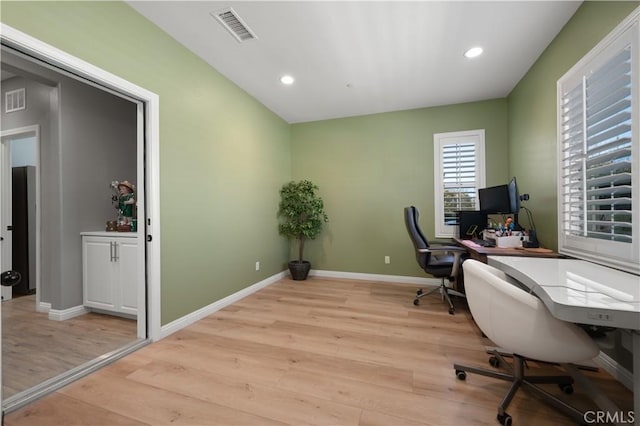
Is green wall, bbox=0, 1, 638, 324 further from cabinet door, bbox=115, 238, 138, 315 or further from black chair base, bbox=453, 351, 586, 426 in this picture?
black chair base, bbox=453, 351, 586, 426

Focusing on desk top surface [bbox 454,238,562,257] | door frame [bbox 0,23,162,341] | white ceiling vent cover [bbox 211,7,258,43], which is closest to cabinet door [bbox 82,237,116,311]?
door frame [bbox 0,23,162,341]

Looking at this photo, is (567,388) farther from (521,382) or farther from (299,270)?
(299,270)

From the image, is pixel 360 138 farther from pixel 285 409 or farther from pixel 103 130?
pixel 285 409

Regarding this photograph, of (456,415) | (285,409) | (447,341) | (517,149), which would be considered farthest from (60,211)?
(517,149)

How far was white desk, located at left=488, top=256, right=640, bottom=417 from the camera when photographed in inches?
38.5

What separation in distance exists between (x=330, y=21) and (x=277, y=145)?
232 cm

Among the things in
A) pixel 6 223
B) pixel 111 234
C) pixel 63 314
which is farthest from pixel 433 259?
pixel 6 223

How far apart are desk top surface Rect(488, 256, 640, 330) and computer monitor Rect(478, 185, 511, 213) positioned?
3.72 feet

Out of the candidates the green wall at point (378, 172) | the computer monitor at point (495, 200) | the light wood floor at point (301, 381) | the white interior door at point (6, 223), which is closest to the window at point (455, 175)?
the green wall at point (378, 172)

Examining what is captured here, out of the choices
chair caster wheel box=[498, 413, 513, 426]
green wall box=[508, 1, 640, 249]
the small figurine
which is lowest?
chair caster wheel box=[498, 413, 513, 426]

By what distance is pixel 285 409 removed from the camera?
4.74 ft

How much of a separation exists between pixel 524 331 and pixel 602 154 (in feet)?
4.95

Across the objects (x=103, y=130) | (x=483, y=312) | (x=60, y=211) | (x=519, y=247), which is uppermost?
(x=103, y=130)

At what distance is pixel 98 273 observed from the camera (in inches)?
107
